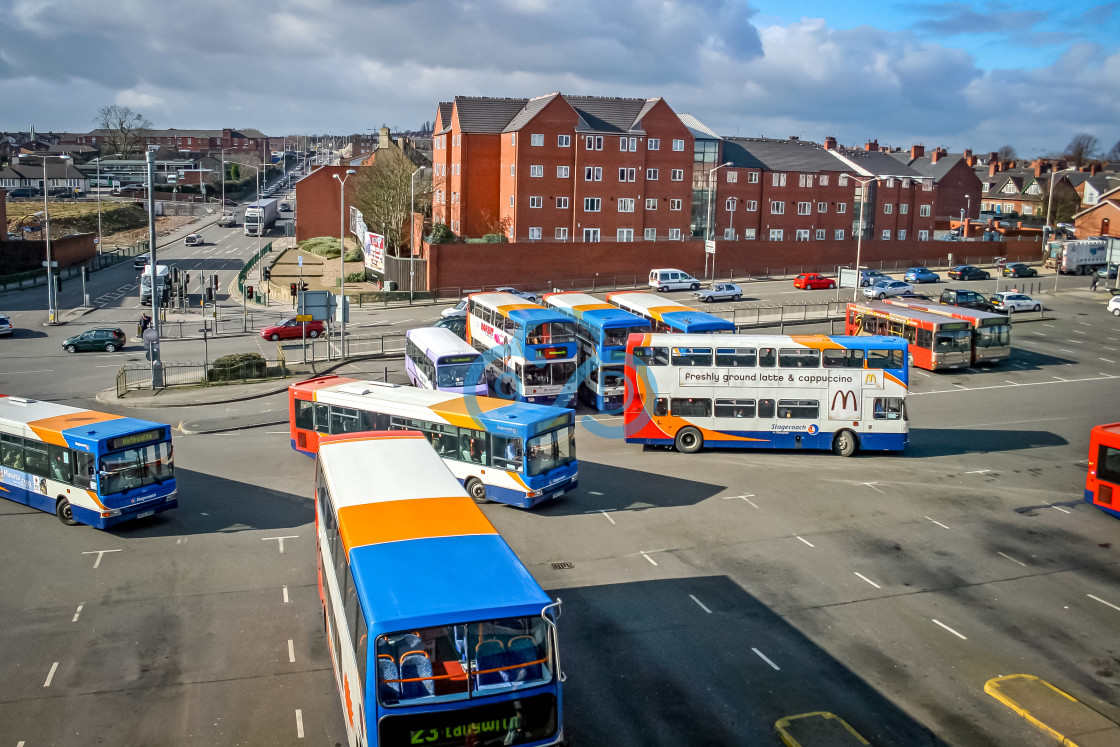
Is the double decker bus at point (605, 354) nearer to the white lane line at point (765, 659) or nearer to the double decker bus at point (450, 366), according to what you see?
the double decker bus at point (450, 366)

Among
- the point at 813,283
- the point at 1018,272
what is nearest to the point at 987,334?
the point at 813,283

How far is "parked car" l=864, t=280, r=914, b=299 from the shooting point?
59.8 metres

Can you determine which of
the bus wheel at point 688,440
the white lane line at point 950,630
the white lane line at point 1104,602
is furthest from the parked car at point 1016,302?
the white lane line at point 950,630

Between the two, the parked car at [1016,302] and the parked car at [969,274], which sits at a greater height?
the parked car at [969,274]

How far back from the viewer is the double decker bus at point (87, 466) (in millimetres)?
19188

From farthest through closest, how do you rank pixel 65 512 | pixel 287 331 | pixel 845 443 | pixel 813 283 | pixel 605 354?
pixel 813 283 → pixel 287 331 → pixel 605 354 → pixel 845 443 → pixel 65 512

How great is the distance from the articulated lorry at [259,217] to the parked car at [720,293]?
2144 inches

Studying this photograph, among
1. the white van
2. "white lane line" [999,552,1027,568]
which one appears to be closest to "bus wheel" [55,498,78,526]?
"white lane line" [999,552,1027,568]

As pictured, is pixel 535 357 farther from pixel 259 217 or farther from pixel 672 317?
pixel 259 217

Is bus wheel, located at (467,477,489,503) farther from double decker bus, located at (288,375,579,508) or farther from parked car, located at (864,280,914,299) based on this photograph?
parked car, located at (864,280,914,299)

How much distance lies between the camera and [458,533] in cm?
1112

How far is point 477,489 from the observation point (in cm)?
2158

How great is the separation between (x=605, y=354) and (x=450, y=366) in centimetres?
564

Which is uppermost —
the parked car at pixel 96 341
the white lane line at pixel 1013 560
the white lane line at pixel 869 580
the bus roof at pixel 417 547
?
the bus roof at pixel 417 547
